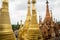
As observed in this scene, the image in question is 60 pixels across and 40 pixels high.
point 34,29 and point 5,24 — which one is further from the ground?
point 5,24

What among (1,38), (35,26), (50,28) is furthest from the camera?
(50,28)

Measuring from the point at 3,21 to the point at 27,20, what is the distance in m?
2.28

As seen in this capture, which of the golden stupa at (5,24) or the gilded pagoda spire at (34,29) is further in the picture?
the gilded pagoda spire at (34,29)

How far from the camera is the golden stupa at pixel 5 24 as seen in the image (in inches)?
150

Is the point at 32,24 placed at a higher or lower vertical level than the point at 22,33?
higher

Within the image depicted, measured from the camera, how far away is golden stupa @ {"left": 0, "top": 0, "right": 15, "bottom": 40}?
381 cm

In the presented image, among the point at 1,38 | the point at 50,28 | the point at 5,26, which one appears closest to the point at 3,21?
the point at 5,26

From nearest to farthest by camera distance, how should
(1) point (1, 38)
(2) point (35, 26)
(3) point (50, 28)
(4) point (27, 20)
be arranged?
(1) point (1, 38)
(2) point (35, 26)
(4) point (27, 20)
(3) point (50, 28)

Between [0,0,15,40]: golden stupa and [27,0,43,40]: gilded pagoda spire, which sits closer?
[0,0,15,40]: golden stupa

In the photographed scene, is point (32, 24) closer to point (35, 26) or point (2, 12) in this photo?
point (35, 26)

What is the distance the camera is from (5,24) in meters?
3.85

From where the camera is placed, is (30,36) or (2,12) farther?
(30,36)

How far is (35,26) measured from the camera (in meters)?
4.95

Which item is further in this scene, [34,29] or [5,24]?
[34,29]
